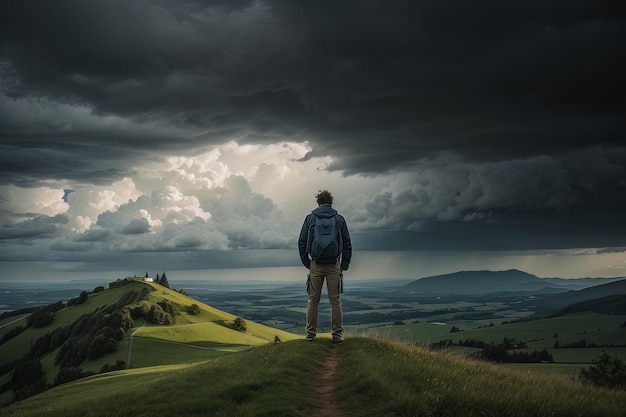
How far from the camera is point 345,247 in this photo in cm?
1859

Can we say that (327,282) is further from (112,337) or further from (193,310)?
(193,310)

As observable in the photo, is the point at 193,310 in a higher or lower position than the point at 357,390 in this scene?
lower

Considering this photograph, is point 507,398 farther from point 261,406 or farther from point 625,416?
point 261,406

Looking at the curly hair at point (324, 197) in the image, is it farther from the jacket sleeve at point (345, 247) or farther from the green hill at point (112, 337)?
the green hill at point (112, 337)

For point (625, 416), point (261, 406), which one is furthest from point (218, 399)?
point (625, 416)

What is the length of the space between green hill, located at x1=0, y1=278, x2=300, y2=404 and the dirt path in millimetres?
80693

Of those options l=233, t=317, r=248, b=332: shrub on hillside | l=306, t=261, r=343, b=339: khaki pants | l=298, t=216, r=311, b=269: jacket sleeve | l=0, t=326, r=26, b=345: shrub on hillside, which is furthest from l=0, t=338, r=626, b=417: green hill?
l=0, t=326, r=26, b=345: shrub on hillside

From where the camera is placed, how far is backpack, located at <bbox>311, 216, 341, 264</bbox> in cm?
1767

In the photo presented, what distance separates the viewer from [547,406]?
9391 millimetres

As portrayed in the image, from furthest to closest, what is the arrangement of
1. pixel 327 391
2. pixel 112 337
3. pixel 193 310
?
1. pixel 193 310
2. pixel 112 337
3. pixel 327 391

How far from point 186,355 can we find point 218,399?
102934 mm

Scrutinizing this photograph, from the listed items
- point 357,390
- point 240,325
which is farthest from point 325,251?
point 240,325

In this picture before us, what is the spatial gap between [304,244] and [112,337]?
112525 mm

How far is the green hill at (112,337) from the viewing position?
104 m
